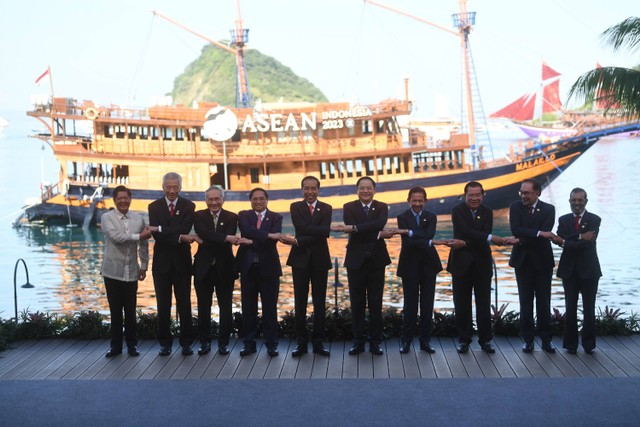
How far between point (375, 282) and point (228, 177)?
25.6m

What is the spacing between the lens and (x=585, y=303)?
7.24 metres

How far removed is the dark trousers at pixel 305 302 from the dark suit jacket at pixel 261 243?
0.22m

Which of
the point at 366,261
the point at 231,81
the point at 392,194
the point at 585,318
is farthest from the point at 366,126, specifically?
the point at 231,81

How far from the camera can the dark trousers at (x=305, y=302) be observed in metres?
7.39

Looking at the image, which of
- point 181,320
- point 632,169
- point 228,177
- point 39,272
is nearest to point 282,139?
point 228,177

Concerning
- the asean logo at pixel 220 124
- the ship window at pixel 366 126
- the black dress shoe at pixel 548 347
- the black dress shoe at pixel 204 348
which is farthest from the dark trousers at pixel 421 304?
the ship window at pixel 366 126

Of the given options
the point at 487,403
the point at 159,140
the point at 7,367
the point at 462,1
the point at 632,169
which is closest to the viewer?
the point at 487,403

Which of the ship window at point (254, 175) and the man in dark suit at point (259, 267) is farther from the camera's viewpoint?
the ship window at point (254, 175)

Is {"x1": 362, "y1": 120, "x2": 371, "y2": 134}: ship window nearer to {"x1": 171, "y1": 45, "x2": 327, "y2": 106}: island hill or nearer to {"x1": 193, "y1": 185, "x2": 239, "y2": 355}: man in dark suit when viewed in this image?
{"x1": 193, "y1": 185, "x2": 239, "y2": 355}: man in dark suit

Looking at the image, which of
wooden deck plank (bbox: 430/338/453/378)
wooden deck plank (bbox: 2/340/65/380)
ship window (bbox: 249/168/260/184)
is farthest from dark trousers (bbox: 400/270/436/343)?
ship window (bbox: 249/168/260/184)

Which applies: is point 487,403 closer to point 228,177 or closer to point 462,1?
point 228,177

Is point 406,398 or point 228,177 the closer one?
point 406,398

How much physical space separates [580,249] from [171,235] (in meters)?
3.43

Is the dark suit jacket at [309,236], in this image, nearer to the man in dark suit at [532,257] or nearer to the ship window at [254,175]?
the man in dark suit at [532,257]
